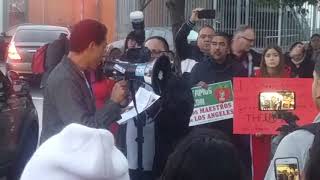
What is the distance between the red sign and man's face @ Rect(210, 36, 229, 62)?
0.27 metres

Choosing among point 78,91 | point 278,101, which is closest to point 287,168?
point 78,91

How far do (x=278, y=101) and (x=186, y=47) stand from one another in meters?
1.80

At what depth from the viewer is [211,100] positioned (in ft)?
21.8

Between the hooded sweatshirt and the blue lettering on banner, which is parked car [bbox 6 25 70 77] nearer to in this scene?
the blue lettering on banner

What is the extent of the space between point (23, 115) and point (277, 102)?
359 centimetres

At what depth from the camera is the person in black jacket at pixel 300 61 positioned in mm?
10047

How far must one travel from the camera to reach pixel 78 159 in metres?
2.22

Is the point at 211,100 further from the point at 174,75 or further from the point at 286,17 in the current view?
the point at 286,17

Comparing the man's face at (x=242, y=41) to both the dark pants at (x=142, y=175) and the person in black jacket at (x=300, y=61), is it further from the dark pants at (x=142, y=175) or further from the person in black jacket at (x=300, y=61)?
the person in black jacket at (x=300, y=61)

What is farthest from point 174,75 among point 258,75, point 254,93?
point 258,75

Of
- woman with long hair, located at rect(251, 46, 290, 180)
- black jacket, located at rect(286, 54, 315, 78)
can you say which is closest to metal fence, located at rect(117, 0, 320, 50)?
black jacket, located at rect(286, 54, 315, 78)

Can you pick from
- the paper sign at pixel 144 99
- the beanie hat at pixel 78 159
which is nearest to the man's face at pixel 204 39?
the paper sign at pixel 144 99

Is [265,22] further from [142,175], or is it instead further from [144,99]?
[144,99]

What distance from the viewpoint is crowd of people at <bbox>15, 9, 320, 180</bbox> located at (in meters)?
2.22
